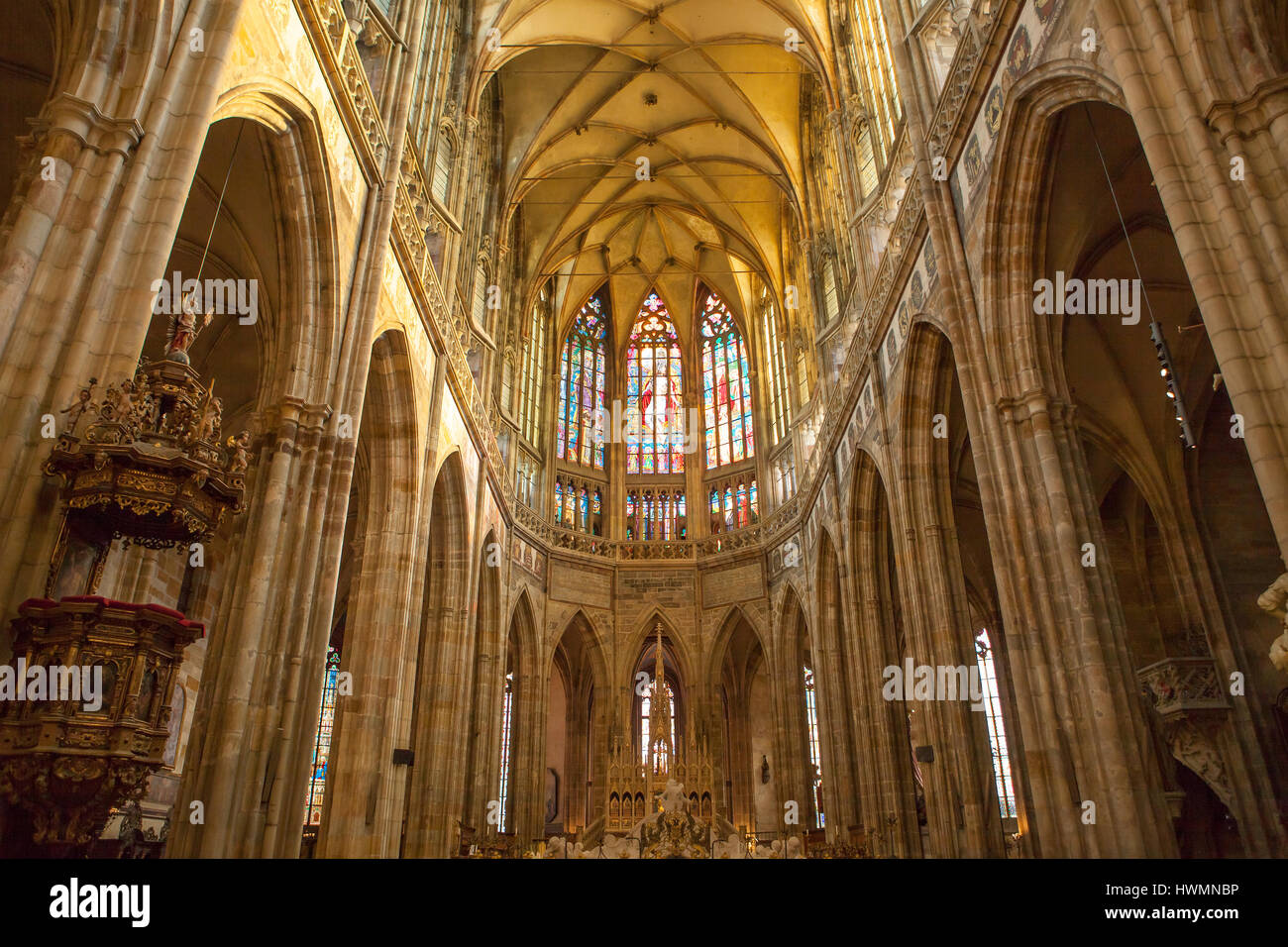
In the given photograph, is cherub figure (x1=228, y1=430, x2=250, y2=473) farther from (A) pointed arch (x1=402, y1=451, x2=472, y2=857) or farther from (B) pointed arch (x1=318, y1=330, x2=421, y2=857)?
(A) pointed arch (x1=402, y1=451, x2=472, y2=857)

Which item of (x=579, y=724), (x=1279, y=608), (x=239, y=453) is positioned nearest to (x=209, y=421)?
(x=239, y=453)

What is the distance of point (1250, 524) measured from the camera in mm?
15422

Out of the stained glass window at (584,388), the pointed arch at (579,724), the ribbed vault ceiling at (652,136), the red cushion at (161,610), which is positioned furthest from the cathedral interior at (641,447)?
the stained glass window at (584,388)

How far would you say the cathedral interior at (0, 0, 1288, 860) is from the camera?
6.11 meters

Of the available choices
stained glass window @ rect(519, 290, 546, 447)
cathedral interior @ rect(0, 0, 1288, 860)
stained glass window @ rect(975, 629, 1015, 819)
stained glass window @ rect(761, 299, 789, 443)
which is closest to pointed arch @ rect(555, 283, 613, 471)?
cathedral interior @ rect(0, 0, 1288, 860)

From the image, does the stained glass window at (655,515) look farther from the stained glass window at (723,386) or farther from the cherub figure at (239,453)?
the cherub figure at (239,453)

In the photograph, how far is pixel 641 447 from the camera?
31047 mm

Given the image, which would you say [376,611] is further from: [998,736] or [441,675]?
[998,736]

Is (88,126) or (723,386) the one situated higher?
(723,386)

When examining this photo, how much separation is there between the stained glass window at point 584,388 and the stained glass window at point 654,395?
111 cm

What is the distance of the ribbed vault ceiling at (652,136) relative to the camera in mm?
22375

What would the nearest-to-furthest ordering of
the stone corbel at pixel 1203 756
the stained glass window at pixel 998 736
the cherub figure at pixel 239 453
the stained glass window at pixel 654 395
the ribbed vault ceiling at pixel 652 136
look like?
the cherub figure at pixel 239 453, the stone corbel at pixel 1203 756, the ribbed vault ceiling at pixel 652 136, the stained glass window at pixel 998 736, the stained glass window at pixel 654 395

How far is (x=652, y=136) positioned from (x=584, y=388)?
30.0 ft

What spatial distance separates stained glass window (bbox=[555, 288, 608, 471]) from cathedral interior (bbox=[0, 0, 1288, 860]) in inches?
17.9
